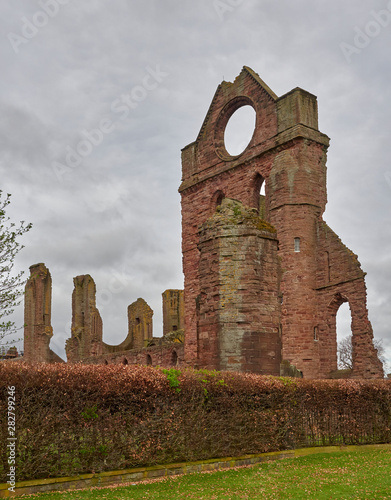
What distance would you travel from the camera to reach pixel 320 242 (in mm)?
22500

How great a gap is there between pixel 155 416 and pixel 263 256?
5309mm

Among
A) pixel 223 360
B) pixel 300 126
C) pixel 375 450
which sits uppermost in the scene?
pixel 300 126

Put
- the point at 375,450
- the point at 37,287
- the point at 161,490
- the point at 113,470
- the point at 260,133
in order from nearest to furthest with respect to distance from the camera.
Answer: the point at 161,490
the point at 113,470
the point at 375,450
the point at 260,133
the point at 37,287

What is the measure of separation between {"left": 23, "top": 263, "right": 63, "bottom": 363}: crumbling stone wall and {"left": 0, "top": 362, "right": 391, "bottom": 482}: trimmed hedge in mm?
33060

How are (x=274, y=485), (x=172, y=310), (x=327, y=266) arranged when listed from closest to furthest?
(x=274, y=485) → (x=327, y=266) → (x=172, y=310)

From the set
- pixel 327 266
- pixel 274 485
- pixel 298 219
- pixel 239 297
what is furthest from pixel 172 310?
pixel 274 485

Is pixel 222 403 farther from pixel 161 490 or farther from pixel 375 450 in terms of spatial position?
pixel 375 450

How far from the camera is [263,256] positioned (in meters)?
12.5

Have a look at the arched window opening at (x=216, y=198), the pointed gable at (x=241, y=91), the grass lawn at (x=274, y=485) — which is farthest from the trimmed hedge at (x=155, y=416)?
the pointed gable at (x=241, y=91)

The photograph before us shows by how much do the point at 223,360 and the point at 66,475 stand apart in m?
5.24

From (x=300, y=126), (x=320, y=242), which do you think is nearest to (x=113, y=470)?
(x=320, y=242)

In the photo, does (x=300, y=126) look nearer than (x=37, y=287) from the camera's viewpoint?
Yes

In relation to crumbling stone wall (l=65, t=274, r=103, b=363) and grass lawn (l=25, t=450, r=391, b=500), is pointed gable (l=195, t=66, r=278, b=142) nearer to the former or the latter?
crumbling stone wall (l=65, t=274, r=103, b=363)

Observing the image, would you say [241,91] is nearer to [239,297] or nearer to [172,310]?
[172,310]
